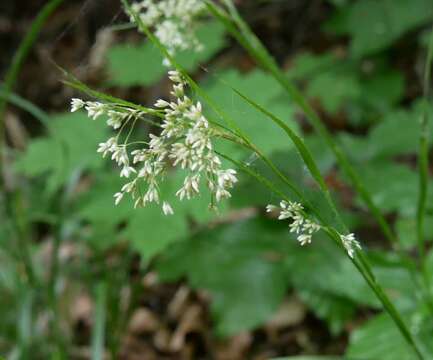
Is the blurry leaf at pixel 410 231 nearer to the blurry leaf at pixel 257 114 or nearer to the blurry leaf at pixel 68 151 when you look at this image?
the blurry leaf at pixel 257 114

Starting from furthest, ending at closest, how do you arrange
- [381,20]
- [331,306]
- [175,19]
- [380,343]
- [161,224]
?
[381,20], [331,306], [161,224], [380,343], [175,19]

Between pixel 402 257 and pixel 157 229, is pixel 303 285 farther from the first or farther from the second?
pixel 402 257

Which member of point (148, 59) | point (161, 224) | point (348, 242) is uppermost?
point (148, 59)

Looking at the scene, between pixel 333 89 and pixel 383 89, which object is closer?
pixel 333 89

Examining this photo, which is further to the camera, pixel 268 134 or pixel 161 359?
pixel 161 359

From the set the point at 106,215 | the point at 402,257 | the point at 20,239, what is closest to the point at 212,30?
the point at 106,215

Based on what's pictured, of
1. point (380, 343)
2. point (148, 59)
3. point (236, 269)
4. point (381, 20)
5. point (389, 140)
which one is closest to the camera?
point (380, 343)

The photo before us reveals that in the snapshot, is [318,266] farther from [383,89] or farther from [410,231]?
[383,89]

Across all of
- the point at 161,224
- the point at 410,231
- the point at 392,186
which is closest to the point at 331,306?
the point at 410,231
